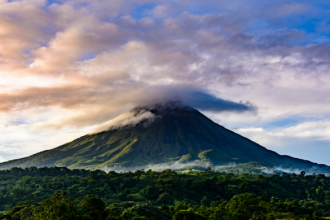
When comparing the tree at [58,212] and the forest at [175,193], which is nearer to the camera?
the tree at [58,212]

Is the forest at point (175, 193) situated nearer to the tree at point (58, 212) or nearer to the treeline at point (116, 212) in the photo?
the treeline at point (116, 212)

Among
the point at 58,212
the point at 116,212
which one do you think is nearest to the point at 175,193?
the point at 116,212

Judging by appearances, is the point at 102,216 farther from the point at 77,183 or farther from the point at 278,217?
the point at 77,183

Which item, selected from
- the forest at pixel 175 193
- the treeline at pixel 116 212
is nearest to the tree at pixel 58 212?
the treeline at pixel 116 212

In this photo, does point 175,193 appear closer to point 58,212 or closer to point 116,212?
point 116,212

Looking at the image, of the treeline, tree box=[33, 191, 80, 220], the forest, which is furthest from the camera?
the forest

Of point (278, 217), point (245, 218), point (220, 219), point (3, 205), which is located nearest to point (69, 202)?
point (220, 219)

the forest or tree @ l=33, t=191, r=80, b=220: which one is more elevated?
tree @ l=33, t=191, r=80, b=220

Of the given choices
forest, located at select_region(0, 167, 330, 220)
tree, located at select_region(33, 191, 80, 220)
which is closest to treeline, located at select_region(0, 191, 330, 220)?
tree, located at select_region(33, 191, 80, 220)

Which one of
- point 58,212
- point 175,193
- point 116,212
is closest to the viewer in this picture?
point 58,212

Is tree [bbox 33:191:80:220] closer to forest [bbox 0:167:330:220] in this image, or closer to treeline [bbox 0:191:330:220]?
treeline [bbox 0:191:330:220]

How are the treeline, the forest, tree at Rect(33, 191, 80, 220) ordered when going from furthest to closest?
the forest → the treeline → tree at Rect(33, 191, 80, 220)
